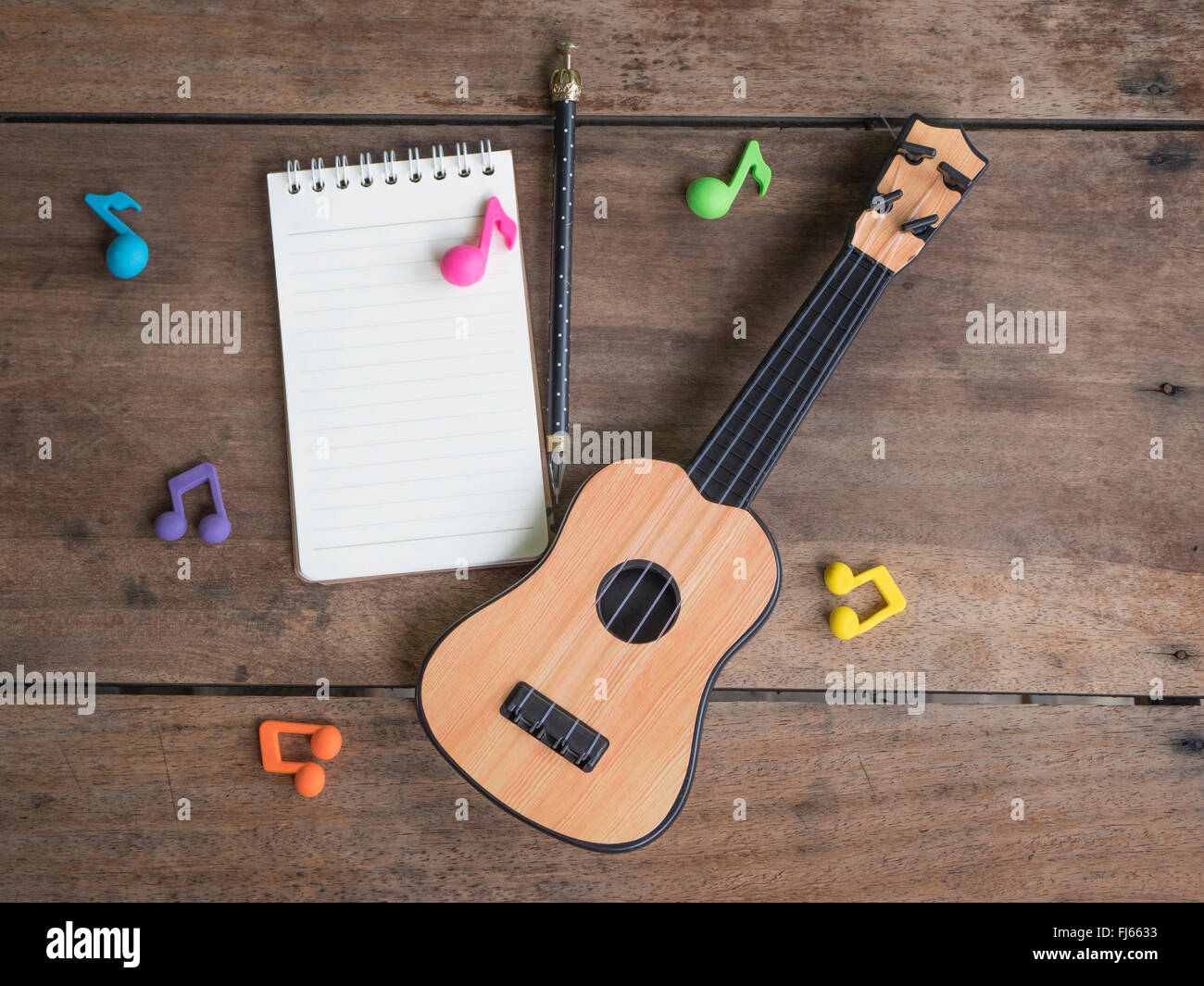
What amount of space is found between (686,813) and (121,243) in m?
0.98

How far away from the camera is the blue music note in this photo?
0.97 metres

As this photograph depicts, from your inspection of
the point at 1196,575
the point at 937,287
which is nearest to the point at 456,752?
the point at 937,287

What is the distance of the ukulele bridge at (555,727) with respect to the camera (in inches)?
34.6

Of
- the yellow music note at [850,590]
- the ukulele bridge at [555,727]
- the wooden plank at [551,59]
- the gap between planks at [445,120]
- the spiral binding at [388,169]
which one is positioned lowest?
the ukulele bridge at [555,727]

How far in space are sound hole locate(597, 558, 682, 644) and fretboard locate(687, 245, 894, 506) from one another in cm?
11

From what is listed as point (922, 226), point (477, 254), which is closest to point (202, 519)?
point (477, 254)

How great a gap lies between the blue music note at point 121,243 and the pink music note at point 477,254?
37cm

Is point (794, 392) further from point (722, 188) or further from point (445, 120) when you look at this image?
point (445, 120)

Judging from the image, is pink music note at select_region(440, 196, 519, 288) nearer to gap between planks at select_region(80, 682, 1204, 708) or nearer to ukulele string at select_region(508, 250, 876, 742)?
ukulele string at select_region(508, 250, 876, 742)

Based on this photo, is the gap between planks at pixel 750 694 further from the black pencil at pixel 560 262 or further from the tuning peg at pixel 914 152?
the tuning peg at pixel 914 152

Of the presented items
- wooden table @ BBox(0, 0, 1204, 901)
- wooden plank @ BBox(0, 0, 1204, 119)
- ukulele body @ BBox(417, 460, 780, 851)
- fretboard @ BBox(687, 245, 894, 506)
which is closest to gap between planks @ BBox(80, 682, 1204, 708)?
wooden table @ BBox(0, 0, 1204, 901)

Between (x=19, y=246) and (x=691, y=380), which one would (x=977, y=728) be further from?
(x=19, y=246)

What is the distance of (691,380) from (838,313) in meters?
0.19

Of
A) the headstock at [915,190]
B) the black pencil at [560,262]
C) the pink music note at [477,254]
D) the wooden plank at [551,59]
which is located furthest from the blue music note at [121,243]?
the headstock at [915,190]
